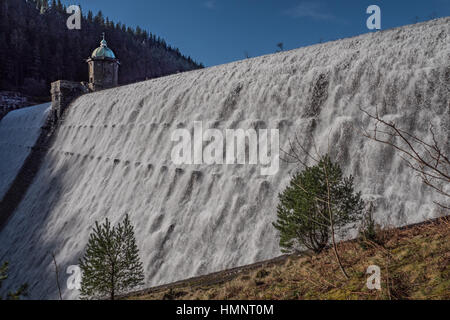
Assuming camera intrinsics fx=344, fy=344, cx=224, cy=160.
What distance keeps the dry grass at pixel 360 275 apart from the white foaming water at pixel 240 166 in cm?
338

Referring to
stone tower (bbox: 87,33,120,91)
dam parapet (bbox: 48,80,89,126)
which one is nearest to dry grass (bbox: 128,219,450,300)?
dam parapet (bbox: 48,80,89,126)

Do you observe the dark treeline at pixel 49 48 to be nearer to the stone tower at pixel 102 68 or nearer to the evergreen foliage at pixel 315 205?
the stone tower at pixel 102 68

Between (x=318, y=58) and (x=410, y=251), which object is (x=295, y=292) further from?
(x=318, y=58)

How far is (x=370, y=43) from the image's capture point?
52.4 ft

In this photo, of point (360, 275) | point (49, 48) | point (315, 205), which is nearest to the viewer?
point (360, 275)

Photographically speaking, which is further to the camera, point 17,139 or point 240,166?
point 17,139

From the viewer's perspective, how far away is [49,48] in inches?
4104

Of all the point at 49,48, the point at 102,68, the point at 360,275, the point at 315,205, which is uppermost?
the point at 49,48

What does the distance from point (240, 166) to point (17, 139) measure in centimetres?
3880

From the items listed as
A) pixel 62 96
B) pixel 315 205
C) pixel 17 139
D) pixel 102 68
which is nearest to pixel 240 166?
pixel 315 205

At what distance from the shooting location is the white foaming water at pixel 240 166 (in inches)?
513

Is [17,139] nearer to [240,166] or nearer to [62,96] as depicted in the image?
[62,96]

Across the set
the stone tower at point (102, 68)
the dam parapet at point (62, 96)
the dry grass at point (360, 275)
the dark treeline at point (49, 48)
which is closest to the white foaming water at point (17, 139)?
the dam parapet at point (62, 96)
